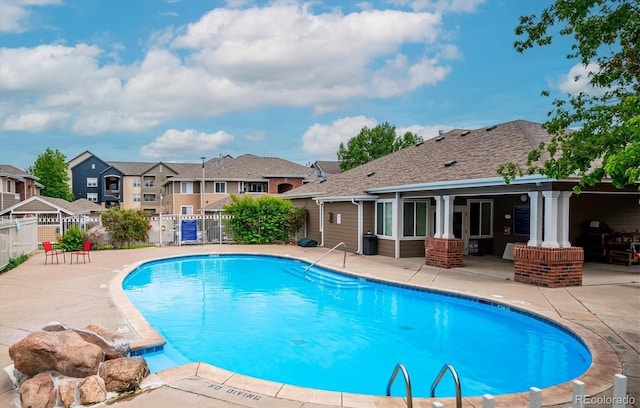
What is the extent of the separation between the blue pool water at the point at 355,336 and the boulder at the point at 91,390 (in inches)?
53.8

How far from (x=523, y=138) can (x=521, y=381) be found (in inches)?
394

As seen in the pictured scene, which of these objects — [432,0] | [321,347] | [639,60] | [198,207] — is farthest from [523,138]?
[198,207]

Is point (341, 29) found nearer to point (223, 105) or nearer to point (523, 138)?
point (523, 138)

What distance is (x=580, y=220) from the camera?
15.3 meters

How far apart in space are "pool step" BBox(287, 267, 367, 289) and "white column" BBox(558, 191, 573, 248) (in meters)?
5.30

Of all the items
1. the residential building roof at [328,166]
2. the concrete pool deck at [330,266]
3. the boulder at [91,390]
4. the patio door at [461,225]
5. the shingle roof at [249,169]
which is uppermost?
the residential building roof at [328,166]

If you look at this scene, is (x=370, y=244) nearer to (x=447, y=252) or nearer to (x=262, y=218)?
(x=447, y=252)

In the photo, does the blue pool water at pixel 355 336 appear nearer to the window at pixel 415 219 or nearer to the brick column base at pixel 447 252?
the brick column base at pixel 447 252

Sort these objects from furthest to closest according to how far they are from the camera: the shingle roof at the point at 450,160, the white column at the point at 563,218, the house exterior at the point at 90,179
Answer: the house exterior at the point at 90,179, the shingle roof at the point at 450,160, the white column at the point at 563,218

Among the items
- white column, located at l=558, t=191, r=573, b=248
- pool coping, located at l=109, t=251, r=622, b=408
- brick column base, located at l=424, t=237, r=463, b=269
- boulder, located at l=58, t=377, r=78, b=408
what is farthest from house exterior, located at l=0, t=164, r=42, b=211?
white column, located at l=558, t=191, r=573, b=248

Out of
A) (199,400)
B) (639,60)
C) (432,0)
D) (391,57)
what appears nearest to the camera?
(199,400)

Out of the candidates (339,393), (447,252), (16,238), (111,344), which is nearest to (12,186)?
(16,238)

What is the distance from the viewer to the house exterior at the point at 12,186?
29.5 metres

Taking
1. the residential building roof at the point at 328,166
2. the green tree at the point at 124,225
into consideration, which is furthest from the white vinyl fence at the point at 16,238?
the residential building roof at the point at 328,166
